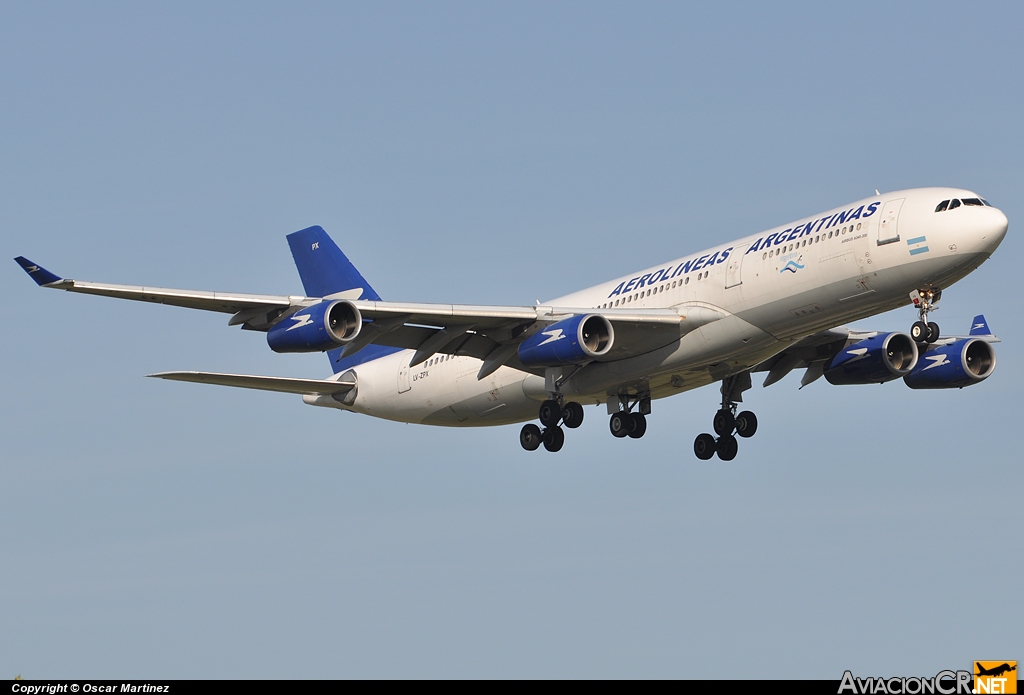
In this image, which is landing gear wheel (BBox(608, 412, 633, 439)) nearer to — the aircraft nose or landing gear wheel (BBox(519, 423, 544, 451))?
landing gear wheel (BBox(519, 423, 544, 451))

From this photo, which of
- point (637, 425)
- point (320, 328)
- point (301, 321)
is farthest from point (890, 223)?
point (301, 321)

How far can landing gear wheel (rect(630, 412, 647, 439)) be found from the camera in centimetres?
4744

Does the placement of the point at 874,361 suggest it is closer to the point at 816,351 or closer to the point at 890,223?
the point at 816,351

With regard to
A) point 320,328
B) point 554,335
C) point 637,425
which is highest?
point 554,335

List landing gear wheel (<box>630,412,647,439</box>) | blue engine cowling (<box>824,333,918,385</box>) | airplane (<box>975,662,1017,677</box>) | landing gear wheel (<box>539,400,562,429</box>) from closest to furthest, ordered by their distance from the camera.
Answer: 1. airplane (<box>975,662,1017,677</box>)
2. blue engine cowling (<box>824,333,918,385</box>)
3. landing gear wheel (<box>539,400,562,429</box>)
4. landing gear wheel (<box>630,412,647,439</box>)

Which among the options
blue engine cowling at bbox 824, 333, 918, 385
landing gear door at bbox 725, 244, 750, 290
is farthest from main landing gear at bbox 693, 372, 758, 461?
landing gear door at bbox 725, 244, 750, 290

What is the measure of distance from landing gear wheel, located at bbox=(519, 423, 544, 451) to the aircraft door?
4.43 meters

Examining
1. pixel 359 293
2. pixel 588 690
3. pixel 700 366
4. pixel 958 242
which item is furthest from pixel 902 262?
pixel 359 293

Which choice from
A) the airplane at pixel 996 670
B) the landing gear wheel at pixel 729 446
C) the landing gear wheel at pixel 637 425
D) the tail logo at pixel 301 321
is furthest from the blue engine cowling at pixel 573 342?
the airplane at pixel 996 670

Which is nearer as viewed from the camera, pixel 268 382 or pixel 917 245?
pixel 917 245

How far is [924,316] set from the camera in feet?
131

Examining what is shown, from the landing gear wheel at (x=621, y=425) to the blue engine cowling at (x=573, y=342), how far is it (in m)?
5.46

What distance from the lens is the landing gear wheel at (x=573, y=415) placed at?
46562mm

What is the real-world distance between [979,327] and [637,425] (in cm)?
1189
